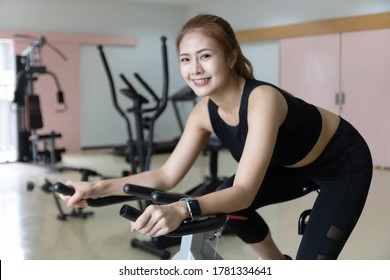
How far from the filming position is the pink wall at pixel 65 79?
3240mm

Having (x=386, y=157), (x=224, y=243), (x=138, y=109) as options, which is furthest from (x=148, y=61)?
(x=386, y=157)

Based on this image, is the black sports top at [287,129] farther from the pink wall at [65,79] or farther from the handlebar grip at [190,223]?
the pink wall at [65,79]

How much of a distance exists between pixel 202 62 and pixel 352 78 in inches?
24.1

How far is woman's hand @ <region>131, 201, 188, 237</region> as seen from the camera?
1006 millimetres

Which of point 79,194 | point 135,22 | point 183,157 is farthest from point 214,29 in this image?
point 135,22

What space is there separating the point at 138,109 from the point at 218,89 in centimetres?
218

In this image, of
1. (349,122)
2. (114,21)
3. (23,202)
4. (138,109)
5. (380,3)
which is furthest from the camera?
(23,202)

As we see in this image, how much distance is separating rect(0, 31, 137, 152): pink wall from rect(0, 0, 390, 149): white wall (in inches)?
2.5

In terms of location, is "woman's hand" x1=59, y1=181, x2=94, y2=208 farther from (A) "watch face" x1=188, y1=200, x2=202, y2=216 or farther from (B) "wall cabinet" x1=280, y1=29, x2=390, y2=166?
(B) "wall cabinet" x1=280, y1=29, x2=390, y2=166

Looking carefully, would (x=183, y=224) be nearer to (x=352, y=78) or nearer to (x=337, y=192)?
(x=337, y=192)

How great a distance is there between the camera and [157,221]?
101 centimetres
